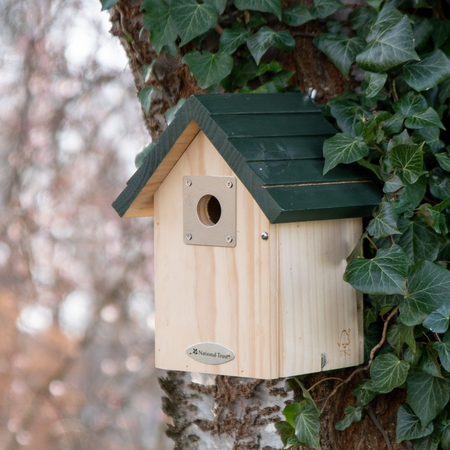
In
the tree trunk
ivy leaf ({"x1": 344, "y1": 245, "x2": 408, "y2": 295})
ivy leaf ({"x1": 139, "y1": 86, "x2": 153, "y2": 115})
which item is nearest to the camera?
ivy leaf ({"x1": 344, "y1": 245, "x2": 408, "y2": 295})

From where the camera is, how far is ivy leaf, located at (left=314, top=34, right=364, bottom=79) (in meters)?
1.59

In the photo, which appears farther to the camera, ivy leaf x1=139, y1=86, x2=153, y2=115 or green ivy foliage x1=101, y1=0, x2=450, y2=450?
ivy leaf x1=139, y1=86, x2=153, y2=115

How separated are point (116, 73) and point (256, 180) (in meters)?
3.15

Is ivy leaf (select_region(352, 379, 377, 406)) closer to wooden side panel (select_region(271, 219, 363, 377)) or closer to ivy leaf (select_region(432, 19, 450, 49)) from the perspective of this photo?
wooden side panel (select_region(271, 219, 363, 377))

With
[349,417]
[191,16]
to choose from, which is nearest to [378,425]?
[349,417]

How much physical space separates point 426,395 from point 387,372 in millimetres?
113

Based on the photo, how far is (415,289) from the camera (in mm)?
1406

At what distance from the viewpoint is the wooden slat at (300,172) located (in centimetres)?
140

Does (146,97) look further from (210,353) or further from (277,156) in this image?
(210,353)

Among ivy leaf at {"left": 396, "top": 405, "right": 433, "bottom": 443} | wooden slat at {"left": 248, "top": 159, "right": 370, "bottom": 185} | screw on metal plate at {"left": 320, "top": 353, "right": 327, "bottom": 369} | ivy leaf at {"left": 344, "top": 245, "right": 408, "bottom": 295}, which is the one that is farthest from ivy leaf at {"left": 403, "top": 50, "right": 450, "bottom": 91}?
ivy leaf at {"left": 396, "top": 405, "right": 433, "bottom": 443}

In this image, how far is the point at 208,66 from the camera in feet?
5.32

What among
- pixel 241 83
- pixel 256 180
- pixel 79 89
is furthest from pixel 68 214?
pixel 256 180

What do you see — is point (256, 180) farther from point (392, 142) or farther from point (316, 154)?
point (392, 142)

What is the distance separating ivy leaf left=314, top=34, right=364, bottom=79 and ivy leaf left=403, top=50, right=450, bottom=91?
4.8 inches
